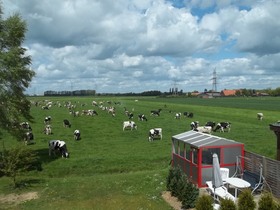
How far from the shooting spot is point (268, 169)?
18.3 meters

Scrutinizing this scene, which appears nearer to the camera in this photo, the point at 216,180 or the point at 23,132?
the point at 216,180

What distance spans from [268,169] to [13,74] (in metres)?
19.0

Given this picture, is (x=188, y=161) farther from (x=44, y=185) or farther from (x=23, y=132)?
(x=23, y=132)

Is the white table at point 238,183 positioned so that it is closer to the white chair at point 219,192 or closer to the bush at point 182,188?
the white chair at point 219,192

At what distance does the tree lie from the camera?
2705 cm

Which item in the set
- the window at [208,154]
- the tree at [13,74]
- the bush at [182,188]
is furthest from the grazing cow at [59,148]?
the window at [208,154]

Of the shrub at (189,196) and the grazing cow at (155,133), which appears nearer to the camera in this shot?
the shrub at (189,196)

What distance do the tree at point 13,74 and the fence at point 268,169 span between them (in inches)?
691

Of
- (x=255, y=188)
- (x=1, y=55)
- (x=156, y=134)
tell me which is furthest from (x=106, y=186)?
(x=156, y=134)

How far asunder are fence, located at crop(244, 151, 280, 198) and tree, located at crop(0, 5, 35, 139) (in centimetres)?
1755

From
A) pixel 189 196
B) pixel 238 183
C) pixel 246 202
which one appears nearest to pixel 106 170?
pixel 189 196

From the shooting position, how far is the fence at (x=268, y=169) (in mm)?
17547

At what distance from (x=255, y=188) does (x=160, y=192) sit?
17.7ft

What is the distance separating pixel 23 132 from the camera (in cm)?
2936
